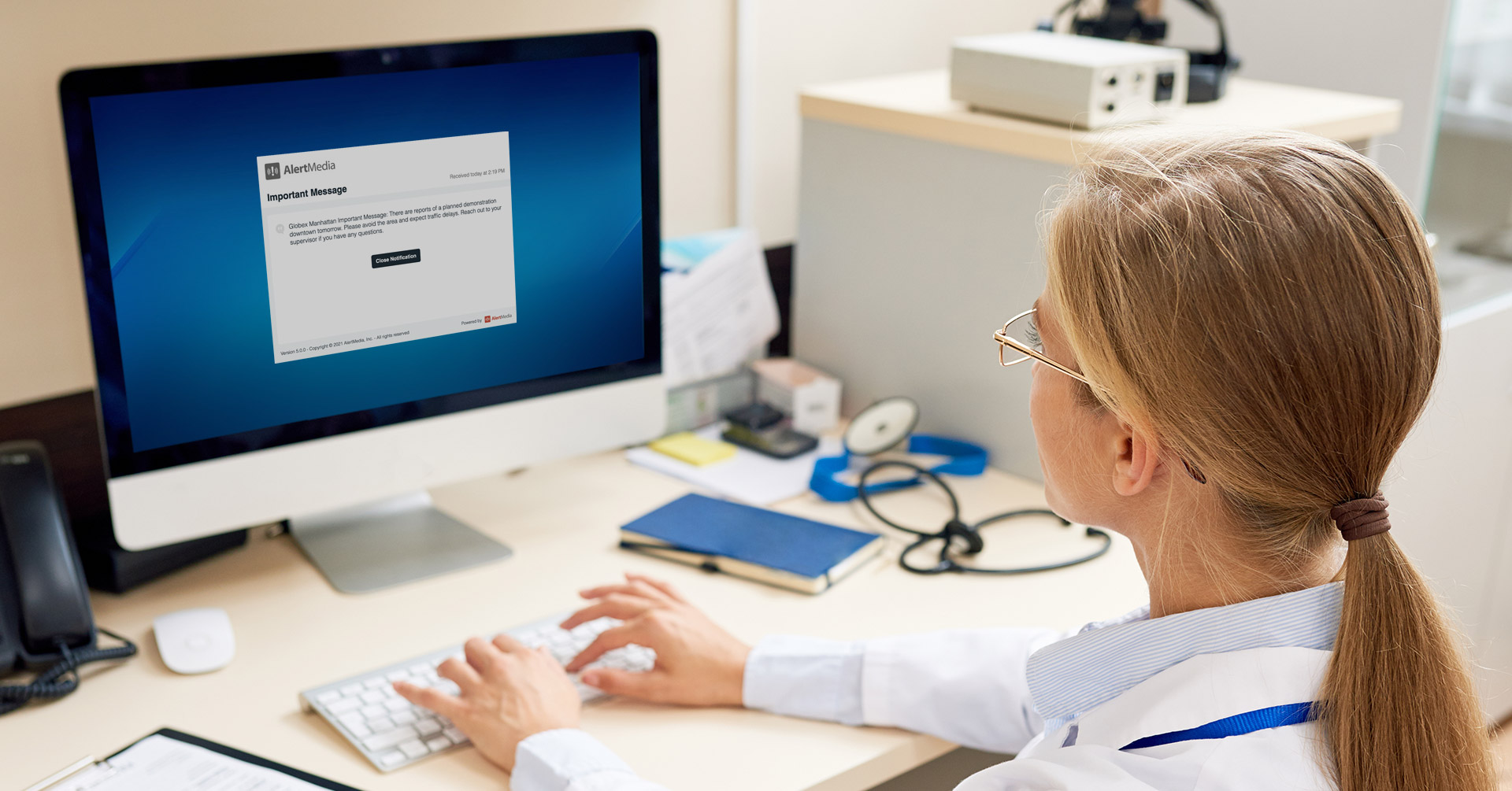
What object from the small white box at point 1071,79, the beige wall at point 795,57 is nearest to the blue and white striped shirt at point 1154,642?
the small white box at point 1071,79

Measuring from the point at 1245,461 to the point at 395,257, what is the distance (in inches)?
31.0

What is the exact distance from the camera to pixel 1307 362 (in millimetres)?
706

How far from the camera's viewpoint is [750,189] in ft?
5.92

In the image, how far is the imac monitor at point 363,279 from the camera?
1.07m

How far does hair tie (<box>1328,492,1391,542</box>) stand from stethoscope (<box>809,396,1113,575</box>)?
561mm

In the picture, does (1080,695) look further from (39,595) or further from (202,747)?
(39,595)

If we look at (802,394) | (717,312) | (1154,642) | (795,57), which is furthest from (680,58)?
(1154,642)

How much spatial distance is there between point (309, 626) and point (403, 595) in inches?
3.7

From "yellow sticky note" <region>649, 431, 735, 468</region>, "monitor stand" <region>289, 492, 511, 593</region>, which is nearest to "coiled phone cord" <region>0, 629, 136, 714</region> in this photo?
"monitor stand" <region>289, 492, 511, 593</region>

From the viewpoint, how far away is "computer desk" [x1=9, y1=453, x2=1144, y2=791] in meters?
0.99

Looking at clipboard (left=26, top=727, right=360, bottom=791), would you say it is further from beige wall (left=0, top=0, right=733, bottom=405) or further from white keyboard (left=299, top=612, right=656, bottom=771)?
beige wall (left=0, top=0, right=733, bottom=405)

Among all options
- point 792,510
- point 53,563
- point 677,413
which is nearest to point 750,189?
point 677,413

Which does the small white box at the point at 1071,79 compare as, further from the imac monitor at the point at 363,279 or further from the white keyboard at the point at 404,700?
the white keyboard at the point at 404,700

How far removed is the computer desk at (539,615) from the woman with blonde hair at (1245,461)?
244mm
